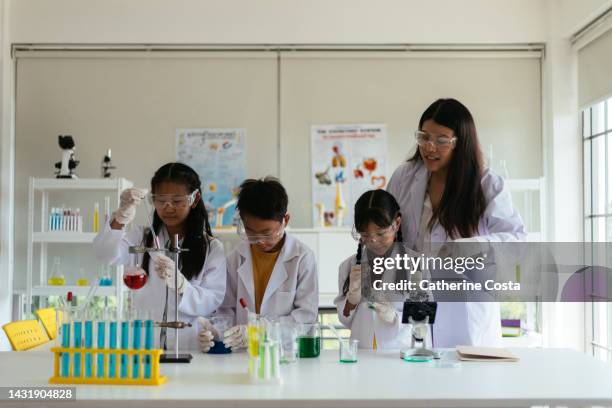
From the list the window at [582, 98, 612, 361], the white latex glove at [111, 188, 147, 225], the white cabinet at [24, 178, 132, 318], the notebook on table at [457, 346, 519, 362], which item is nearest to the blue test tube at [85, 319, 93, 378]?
the white latex glove at [111, 188, 147, 225]

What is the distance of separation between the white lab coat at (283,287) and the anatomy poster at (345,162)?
2.45 metres

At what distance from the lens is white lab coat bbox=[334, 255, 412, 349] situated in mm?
2451

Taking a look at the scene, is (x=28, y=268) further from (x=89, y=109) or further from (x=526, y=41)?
(x=526, y=41)

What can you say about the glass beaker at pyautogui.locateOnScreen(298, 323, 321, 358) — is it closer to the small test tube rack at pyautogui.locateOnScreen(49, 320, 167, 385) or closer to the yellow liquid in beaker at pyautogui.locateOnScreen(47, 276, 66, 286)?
the small test tube rack at pyautogui.locateOnScreen(49, 320, 167, 385)

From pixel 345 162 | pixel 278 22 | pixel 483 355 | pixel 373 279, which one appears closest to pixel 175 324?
pixel 373 279

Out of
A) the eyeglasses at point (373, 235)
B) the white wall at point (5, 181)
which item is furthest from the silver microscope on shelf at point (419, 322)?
the white wall at point (5, 181)

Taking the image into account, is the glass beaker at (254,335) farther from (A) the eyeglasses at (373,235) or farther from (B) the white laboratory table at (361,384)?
(A) the eyeglasses at (373,235)

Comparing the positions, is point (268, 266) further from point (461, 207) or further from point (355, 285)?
point (461, 207)

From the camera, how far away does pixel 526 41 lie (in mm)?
5027

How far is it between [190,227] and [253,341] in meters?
0.74

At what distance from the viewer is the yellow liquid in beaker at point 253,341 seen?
1.93m

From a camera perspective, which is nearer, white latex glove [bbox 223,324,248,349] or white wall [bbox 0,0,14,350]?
white latex glove [bbox 223,324,248,349]

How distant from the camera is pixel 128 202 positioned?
8.05ft

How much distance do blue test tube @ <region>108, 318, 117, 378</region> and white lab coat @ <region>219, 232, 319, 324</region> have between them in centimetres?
71
